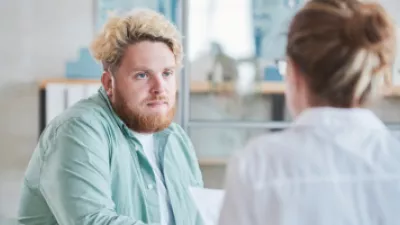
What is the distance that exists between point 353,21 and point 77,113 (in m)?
0.72

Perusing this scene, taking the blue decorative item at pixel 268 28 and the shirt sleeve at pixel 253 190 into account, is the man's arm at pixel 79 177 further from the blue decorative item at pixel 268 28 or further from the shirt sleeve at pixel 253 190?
the blue decorative item at pixel 268 28

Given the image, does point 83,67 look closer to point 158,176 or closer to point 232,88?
point 232,88

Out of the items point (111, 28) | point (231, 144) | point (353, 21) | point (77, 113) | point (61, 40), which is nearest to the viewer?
point (353, 21)

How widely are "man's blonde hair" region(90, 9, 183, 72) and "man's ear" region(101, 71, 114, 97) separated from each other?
2 centimetres

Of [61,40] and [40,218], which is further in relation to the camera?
[61,40]

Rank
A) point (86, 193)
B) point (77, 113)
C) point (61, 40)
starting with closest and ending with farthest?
point (86, 193) → point (77, 113) → point (61, 40)

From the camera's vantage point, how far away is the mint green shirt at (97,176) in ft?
4.07

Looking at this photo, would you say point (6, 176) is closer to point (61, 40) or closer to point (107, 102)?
point (61, 40)

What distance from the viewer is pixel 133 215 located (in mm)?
1356

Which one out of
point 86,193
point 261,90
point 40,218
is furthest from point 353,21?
point 261,90

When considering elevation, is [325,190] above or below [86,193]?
above

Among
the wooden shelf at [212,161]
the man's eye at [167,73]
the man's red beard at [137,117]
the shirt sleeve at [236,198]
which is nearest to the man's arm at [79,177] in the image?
the man's red beard at [137,117]

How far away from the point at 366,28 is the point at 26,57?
7.98 ft

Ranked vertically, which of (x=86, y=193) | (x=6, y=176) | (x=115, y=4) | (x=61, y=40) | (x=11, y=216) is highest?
(x=115, y=4)
